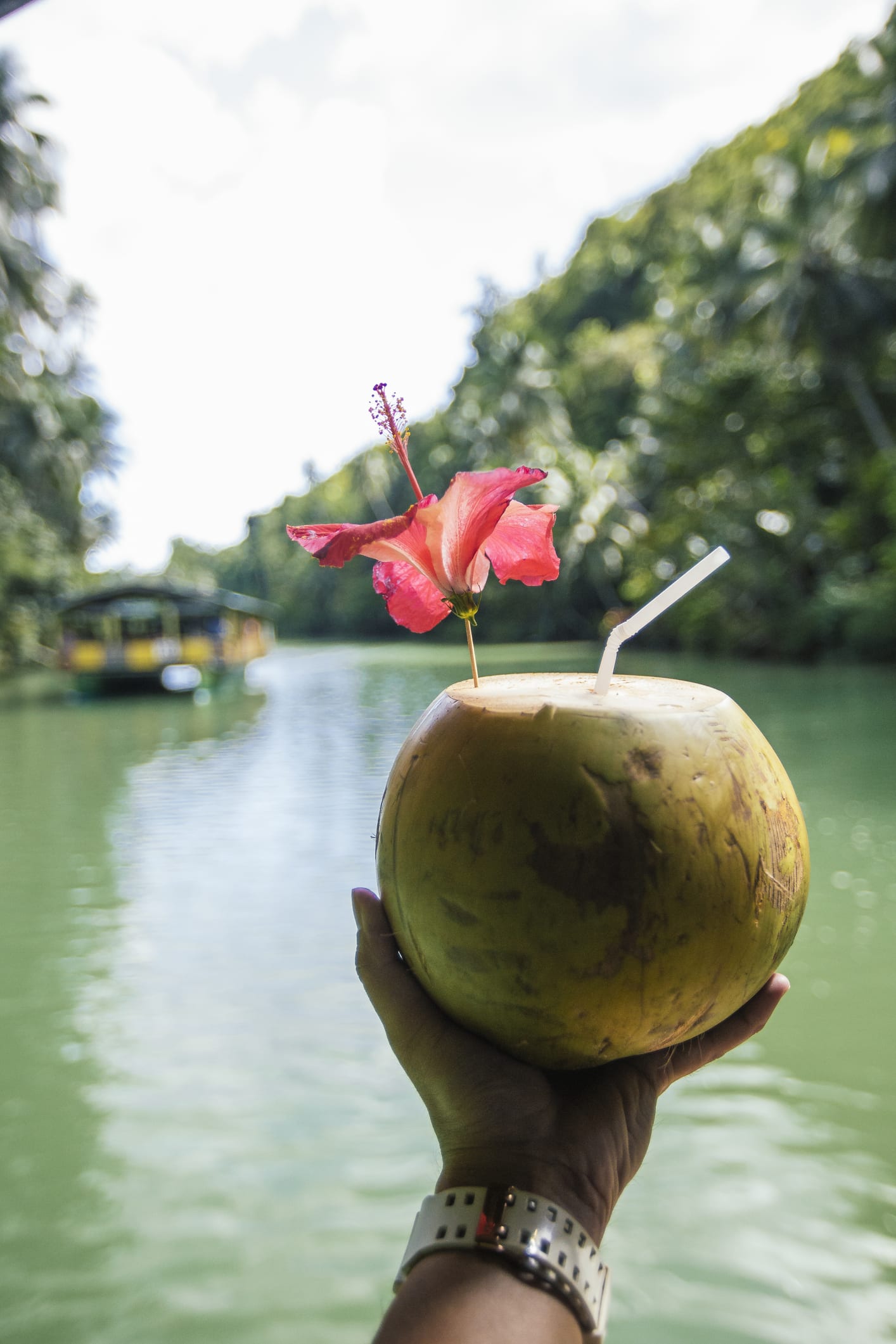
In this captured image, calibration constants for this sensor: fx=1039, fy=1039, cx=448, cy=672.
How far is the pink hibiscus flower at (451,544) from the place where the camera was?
1005mm

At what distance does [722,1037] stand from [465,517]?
0.64 m

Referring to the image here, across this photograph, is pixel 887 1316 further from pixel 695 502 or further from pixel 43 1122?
pixel 695 502

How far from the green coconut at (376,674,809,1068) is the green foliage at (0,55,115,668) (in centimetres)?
3172

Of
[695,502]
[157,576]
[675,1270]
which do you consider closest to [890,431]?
[695,502]

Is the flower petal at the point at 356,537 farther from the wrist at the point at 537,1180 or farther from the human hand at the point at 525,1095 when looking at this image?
the wrist at the point at 537,1180

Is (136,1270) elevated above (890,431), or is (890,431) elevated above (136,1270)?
(890,431)

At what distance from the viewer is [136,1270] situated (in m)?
3.18

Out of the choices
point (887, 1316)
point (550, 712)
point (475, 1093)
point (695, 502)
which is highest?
point (695, 502)

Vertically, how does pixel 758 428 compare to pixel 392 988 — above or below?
above

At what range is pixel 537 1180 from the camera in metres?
0.95

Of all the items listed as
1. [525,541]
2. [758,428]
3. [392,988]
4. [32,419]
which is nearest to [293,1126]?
[392,988]

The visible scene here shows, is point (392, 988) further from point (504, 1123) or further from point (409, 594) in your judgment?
point (409, 594)

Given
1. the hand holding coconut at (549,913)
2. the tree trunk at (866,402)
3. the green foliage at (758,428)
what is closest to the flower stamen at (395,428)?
the hand holding coconut at (549,913)

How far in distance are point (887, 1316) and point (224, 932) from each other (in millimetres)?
4192
